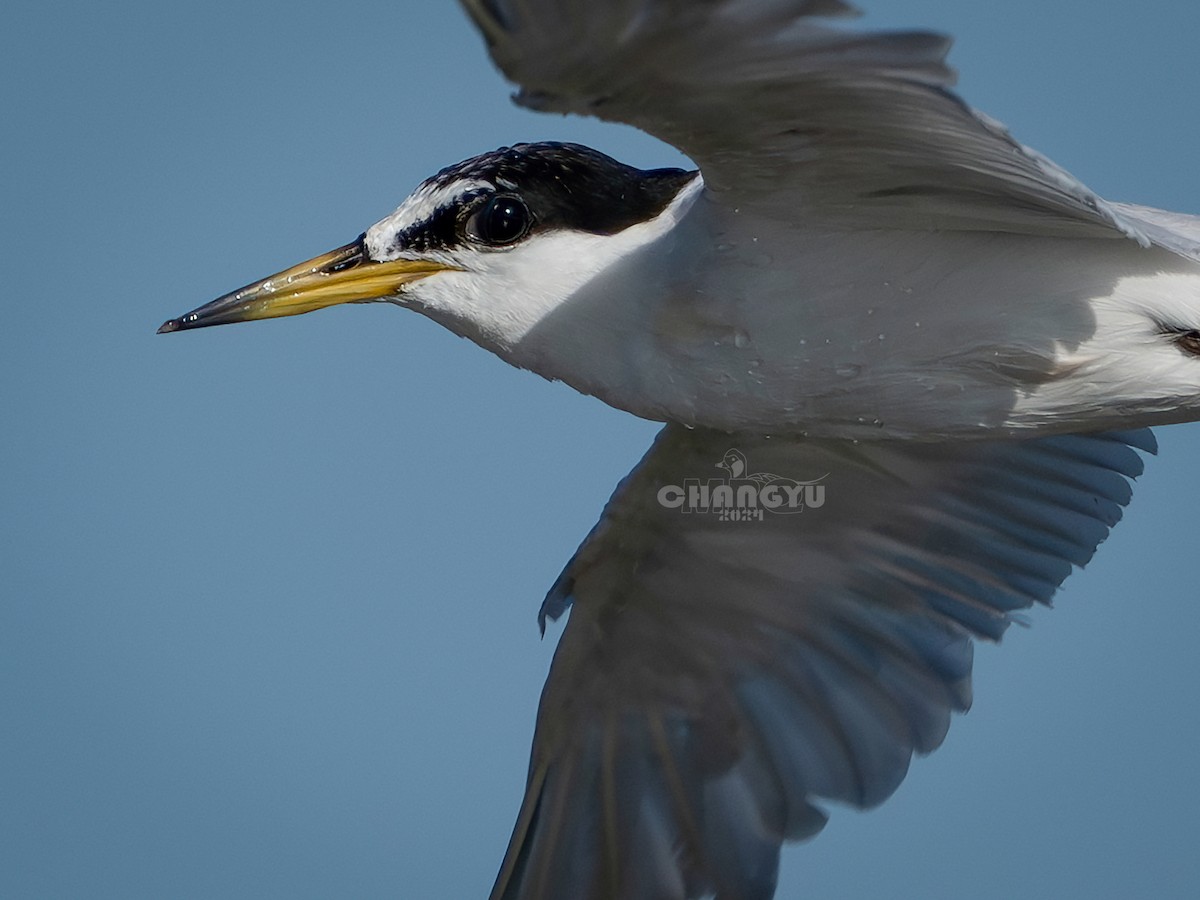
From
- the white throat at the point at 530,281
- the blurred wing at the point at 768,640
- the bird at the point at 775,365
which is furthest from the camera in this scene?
the blurred wing at the point at 768,640

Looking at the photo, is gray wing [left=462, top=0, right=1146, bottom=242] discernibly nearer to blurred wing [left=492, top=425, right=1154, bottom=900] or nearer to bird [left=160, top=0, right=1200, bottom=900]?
bird [left=160, top=0, right=1200, bottom=900]

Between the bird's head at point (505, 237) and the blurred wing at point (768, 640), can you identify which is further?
the blurred wing at point (768, 640)

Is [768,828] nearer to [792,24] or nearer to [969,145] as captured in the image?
[969,145]

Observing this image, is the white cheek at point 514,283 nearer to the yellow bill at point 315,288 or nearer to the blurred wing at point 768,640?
the yellow bill at point 315,288

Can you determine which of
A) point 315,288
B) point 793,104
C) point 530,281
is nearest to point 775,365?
point 530,281

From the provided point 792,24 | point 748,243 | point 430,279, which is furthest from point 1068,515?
point 792,24

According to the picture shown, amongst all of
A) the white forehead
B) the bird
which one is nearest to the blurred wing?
the bird

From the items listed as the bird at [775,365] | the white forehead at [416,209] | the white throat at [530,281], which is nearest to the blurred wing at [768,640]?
the bird at [775,365]

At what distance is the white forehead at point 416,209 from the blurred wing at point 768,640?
2.09 feet

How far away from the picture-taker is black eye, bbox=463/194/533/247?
209 cm

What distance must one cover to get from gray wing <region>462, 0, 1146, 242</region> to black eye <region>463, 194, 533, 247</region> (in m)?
0.31

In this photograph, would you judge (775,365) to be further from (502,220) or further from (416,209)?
(416,209)

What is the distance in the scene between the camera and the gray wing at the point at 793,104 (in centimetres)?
152

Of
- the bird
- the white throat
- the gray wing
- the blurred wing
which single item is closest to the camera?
the gray wing
